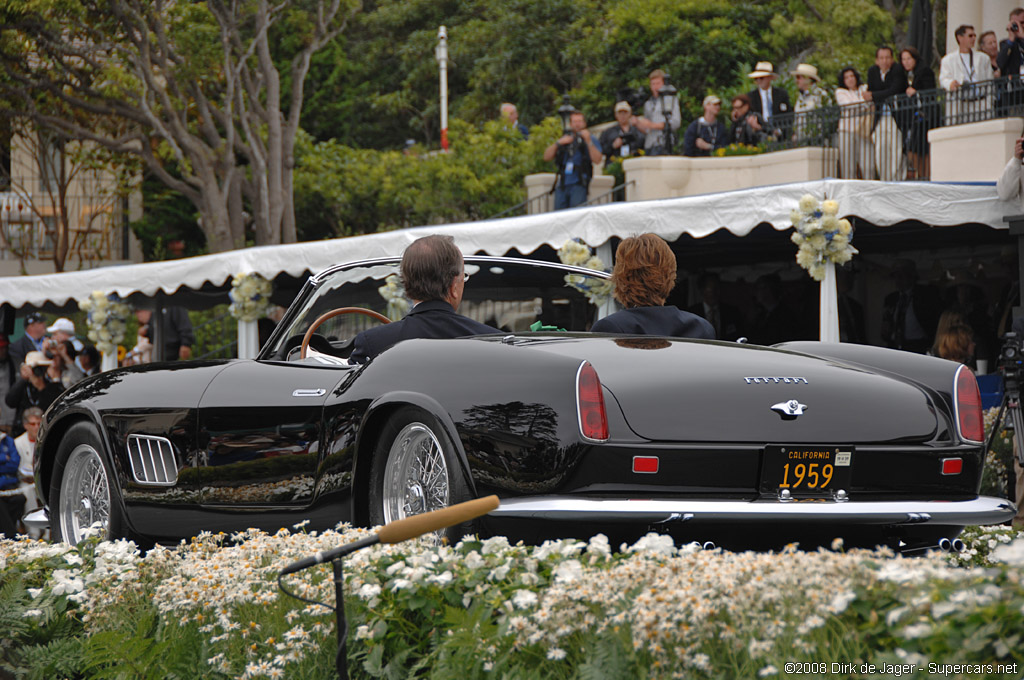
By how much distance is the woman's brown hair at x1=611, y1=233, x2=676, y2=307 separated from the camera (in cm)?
560

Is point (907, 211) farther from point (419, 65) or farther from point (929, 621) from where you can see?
point (419, 65)

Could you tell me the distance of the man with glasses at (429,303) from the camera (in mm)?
5145

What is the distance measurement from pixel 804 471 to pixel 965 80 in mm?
10789

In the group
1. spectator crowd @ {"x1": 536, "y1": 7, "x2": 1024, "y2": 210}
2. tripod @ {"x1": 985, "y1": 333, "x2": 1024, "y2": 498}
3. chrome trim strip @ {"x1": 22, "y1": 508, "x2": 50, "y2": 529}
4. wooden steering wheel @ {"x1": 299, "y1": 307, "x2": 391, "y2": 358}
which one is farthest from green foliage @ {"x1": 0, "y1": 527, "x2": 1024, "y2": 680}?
spectator crowd @ {"x1": 536, "y1": 7, "x2": 1024, "y2": 210}

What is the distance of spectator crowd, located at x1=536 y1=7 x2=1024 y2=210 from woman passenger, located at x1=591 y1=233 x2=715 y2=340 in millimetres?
8498

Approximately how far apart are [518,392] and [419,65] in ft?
114

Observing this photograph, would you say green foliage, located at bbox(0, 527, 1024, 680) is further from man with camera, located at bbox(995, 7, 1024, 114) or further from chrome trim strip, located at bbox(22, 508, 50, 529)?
man with camera, located at bbox(995, 7, 1024, 114)

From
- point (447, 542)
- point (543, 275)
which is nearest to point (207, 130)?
point (543, 275)

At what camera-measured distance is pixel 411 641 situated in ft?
11.6

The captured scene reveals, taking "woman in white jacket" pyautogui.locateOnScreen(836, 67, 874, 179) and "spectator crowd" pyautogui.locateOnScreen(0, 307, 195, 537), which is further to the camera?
"woman in white jacket" pyautogui.locateOnScreen(836, 67, 874, 179)

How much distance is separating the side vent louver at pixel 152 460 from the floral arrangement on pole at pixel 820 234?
5.73 meters

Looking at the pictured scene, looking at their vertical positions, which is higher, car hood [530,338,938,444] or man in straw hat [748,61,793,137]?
man in straw hat [748,61,793,137]

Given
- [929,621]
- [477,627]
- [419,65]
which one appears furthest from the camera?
[419,65]

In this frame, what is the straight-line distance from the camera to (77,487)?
6.19 m
